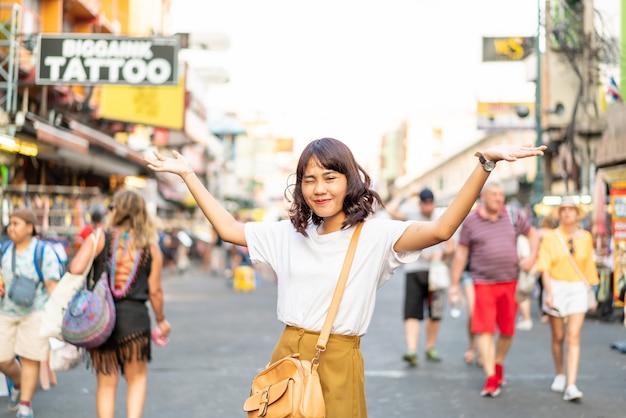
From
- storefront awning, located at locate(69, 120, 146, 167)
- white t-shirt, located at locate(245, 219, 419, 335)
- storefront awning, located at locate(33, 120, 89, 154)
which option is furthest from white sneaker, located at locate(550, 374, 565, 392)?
storefront awning, located at locate(69, 120, 146, 167)

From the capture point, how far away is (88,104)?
22.3 metres

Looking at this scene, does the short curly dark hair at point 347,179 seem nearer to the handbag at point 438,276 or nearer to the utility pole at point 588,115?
the handbag at point 438,276

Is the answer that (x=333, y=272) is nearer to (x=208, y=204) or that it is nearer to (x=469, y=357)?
(x=208, y=204)

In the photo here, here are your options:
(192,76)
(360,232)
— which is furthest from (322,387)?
(192,76)

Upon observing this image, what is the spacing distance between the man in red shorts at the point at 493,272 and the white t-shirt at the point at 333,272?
4500 mm

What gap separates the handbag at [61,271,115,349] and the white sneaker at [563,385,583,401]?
3.92 metres

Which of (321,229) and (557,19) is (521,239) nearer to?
(321,229)

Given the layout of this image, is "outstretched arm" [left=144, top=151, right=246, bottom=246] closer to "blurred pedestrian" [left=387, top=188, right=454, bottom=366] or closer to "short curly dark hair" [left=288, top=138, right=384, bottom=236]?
"short curly dark hair" [left=288, top=138, right=384, bottom=236]

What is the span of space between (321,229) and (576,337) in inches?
188

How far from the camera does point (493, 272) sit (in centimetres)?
750

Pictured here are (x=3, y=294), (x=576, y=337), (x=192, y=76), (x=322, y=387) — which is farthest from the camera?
(x=192, y=76)

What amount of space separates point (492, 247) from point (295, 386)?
5059 millimetres

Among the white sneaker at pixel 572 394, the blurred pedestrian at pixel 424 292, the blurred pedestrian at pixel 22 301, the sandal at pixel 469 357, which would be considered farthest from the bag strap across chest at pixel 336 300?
the sandal at pixel 469 357

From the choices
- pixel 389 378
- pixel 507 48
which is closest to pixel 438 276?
pixel 389 378
